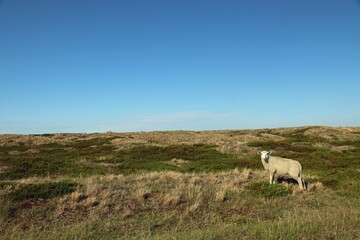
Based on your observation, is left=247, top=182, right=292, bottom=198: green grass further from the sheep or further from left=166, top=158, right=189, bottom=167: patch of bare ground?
left=166, top=158, right=189, bottom=167: patch of bare ground

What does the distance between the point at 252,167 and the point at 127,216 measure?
12.8 meters

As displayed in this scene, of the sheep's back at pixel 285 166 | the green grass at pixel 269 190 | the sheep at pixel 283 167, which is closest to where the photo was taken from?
the green grass at pixel 269 190

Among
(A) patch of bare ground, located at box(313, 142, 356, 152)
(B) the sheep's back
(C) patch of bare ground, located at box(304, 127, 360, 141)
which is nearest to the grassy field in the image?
(B) the sheep's back

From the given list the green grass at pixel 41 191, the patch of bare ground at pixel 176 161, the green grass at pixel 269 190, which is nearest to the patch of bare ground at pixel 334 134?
the patch of bare ground at pixel 176 161

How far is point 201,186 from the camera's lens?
14281mm

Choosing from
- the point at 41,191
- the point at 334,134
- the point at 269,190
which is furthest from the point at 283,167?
the point at 334,134

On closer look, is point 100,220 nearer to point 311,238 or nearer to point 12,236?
point 12,236

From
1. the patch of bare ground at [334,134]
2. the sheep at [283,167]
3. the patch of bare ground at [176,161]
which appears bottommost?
the patch of bare ground at [176,161]

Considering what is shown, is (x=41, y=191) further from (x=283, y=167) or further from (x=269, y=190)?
(x=283, y=167)

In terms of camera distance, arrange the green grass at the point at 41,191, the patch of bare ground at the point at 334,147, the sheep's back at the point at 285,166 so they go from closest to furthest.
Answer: the green grass at the point at 41,191 → the sheep's back at the point at 285,166 → the patch of bare ground at the point at 334,147

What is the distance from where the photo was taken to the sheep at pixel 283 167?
554 inches

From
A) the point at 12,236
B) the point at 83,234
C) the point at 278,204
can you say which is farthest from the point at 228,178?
the point at 12,236

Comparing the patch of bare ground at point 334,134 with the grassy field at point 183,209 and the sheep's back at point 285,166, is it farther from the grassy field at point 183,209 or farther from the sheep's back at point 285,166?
the sheep's back at point 285,166

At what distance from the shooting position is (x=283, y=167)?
14586 millimetres
